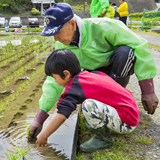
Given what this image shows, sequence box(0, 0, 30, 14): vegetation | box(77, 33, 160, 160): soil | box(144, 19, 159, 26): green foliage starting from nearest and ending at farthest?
box(77, 33, 160, 160): soil → box(144, 19, 159, 26): green foliage → box(0, 0, 30, 14): vegetation

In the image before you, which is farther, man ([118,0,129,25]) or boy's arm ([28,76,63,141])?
man ([118,0,129,25])

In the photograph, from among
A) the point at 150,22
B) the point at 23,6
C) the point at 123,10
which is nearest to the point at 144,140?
the point at 123,10

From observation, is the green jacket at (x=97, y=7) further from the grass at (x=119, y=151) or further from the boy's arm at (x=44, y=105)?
the grass at (x=119, y=151)

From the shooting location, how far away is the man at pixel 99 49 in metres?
1.70

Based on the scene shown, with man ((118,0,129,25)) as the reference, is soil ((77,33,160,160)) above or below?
below

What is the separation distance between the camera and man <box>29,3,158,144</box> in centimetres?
170

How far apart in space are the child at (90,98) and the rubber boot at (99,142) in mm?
84

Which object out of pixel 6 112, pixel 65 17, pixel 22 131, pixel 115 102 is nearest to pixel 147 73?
pixel 115 102

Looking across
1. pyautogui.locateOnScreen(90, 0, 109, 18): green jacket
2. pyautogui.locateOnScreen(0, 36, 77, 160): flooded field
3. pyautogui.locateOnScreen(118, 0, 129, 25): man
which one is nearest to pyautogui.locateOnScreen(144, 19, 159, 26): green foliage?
pyautogui.locateOnScreen(118, 0, 129, 25): man

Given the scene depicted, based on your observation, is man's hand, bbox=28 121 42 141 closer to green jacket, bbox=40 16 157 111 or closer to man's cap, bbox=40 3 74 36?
green jacket, bbox=40 16 157 111

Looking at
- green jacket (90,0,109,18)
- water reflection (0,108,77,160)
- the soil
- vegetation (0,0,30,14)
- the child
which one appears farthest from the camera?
vegetation (0,0,30,14)

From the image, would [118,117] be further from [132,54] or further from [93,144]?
[132,54]

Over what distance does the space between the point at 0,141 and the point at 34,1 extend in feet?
117

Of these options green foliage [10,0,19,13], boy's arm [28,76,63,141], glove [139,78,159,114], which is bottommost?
green foliage [10,0,19,13]
